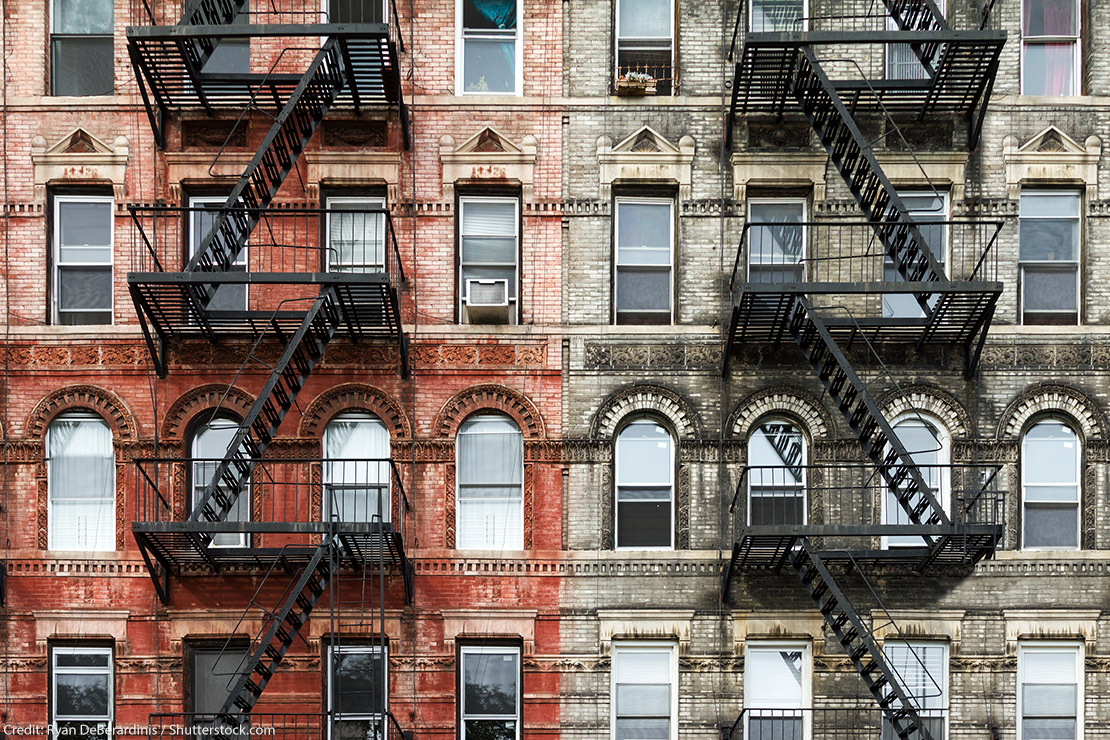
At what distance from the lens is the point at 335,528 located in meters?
16.9

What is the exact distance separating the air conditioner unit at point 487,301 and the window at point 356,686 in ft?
13.8

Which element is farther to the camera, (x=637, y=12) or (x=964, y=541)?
(x=637, y=12)

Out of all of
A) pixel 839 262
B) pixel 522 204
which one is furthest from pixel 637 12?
pixel 839 262

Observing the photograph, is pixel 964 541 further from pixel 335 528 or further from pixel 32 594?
pixel 32 594

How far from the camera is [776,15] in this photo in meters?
19.6

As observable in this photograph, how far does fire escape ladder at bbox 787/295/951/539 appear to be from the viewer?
1716cm

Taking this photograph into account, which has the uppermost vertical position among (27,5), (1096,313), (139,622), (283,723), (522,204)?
(27,5)

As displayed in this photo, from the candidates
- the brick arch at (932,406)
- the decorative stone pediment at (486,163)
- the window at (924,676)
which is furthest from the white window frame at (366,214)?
the window at (924,676)

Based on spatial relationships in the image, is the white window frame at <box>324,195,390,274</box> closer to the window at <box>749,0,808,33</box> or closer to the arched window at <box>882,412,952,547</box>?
the window at <box>749,0,808,33</box>

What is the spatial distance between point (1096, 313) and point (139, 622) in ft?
40.4

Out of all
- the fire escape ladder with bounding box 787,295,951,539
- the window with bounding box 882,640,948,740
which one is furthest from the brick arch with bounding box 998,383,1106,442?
the window with bounding box 882,640,948,740

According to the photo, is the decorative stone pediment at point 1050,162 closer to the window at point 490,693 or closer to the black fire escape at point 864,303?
the black fire escape at point 864,303

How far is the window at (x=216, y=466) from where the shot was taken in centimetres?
1878

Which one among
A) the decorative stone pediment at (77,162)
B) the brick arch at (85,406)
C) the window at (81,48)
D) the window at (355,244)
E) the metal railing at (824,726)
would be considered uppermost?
the window at (81,48)
